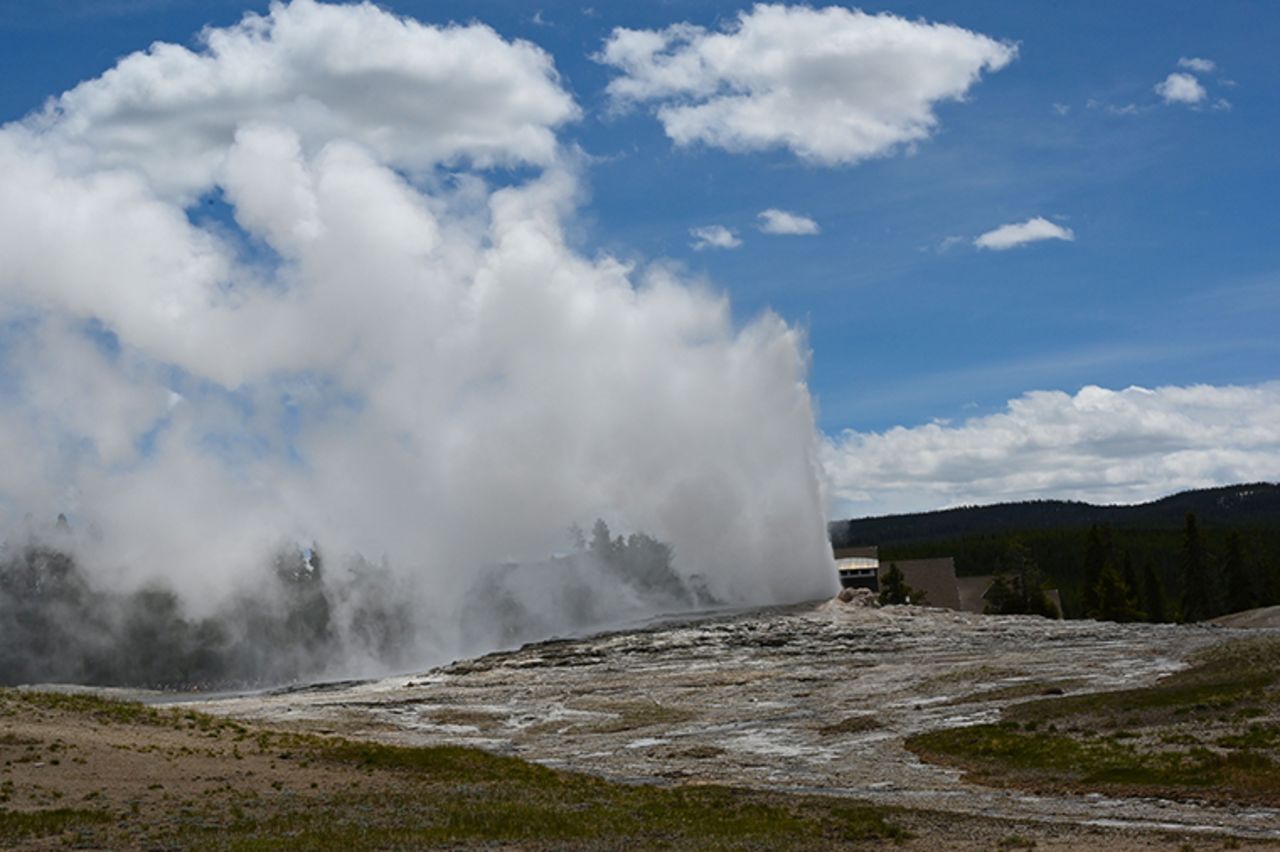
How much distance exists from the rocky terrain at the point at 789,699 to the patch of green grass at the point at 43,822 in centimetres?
1654

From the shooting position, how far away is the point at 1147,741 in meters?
38.4

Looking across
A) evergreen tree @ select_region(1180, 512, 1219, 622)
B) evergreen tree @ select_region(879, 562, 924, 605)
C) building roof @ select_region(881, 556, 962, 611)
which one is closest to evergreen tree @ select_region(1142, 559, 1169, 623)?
evergreen tree @ select_region(1180, 512, 1219, 622)

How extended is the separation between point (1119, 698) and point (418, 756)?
80.5ft

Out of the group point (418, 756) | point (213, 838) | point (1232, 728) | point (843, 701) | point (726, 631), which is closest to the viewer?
point (213, 838)

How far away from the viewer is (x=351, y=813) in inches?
1156

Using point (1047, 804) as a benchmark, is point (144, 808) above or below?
above

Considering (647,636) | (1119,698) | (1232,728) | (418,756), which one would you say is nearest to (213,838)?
(418,756)

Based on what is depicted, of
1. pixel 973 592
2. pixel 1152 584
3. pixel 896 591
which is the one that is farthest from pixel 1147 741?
pixel 973 592

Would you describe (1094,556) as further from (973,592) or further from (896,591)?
(896,591)

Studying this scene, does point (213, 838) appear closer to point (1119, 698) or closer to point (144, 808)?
point (144, 808)

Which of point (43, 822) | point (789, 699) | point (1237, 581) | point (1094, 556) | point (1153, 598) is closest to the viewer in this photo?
point (43, 822)

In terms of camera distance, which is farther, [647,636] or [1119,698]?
[647,636]

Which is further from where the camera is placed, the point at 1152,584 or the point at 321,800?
the point at 1152,584

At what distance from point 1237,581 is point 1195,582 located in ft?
21.5
